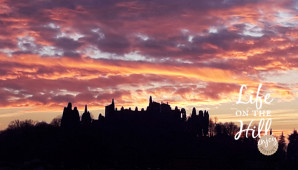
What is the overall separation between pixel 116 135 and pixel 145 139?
12.1 m

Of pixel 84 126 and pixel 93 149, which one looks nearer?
pixel 93 149

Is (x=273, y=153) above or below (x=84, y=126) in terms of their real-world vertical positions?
below

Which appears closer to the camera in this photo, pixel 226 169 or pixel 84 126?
pixel 226 169

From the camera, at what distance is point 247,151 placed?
17362cm

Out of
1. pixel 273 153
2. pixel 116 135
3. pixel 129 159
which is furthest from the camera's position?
pixel 116 135

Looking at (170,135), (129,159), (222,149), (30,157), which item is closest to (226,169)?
(129,159)

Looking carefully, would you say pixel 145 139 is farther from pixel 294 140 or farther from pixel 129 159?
pixel 294 140

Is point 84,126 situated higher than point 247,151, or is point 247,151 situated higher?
point 84,126

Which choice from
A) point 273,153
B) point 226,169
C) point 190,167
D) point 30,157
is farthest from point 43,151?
point 273,153

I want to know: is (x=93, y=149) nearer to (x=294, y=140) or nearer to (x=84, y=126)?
(x=84, y=126)

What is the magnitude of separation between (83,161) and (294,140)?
98084 mm

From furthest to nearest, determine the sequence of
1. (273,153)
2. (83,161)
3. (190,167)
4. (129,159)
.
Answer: (273,153) → (129,159) → (83,161) → (190,167)

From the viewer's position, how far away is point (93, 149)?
125125mm

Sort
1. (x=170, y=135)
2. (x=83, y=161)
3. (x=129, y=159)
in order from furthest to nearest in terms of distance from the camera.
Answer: (x=170, y=135) < (x=129, y=159) < (x=83, y=161)
